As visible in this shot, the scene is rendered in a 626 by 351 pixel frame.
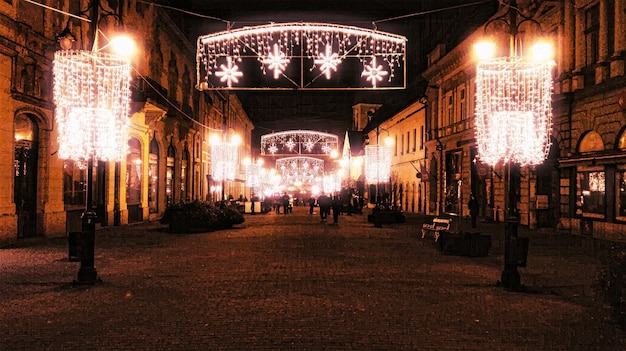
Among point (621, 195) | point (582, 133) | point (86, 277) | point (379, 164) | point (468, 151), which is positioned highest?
point (468, 151)

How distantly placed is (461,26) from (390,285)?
99.1ft

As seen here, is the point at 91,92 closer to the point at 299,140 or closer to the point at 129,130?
the point at 129,130

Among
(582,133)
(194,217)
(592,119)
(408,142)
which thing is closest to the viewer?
(592,119)

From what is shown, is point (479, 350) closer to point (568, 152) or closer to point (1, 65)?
point (1, 65)

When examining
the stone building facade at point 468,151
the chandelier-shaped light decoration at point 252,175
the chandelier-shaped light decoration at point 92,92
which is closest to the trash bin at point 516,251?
the chandelier-shaped light decoration at point 92,92

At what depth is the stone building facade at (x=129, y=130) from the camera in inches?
702

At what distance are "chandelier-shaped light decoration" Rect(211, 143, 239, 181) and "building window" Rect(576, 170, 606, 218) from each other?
1836cm

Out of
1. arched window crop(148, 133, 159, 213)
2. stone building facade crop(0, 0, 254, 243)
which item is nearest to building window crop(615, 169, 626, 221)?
stone building facade crop(0, 0, 254, 243)

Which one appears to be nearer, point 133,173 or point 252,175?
point 133,173

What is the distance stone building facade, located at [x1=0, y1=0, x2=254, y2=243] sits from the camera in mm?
17828

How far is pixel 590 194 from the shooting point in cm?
2206

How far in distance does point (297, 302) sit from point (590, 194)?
1643cm

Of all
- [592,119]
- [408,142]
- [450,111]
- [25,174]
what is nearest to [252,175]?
[408,142]

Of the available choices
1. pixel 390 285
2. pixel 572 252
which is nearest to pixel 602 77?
pixel 572 252
